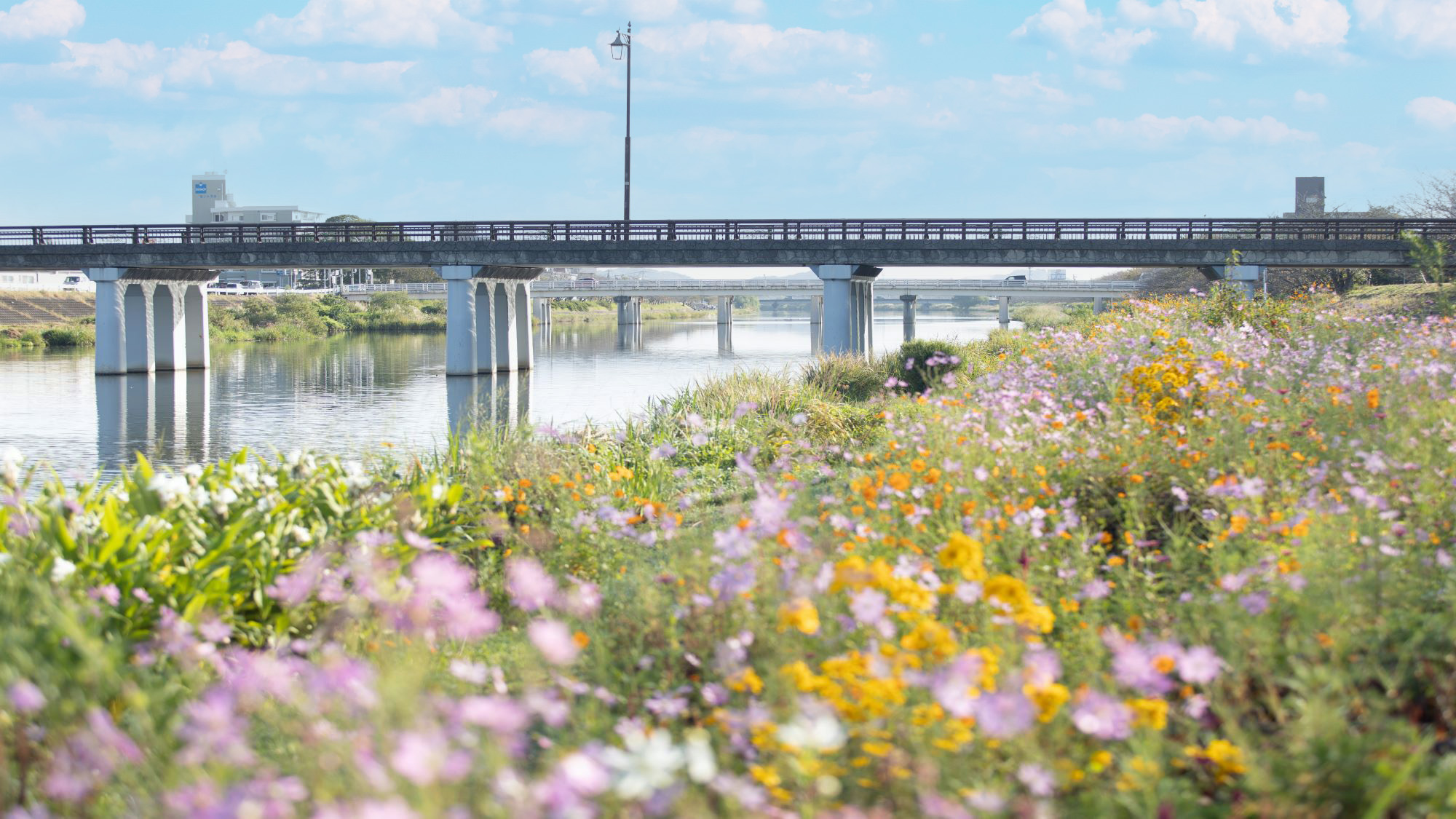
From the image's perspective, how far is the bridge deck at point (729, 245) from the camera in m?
41.0

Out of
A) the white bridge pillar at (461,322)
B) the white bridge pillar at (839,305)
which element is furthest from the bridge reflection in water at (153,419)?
the white bridge pillar at (839,305)

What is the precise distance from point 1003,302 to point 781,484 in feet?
361

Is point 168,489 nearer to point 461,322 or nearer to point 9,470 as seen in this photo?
point 9,470

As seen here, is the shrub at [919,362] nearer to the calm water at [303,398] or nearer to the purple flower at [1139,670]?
the calm water at [303,398]

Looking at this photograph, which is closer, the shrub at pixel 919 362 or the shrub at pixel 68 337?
the shrub at pixel 919 362

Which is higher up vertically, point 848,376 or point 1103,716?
point 848,376

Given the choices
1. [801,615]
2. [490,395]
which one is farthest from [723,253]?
[801,615]

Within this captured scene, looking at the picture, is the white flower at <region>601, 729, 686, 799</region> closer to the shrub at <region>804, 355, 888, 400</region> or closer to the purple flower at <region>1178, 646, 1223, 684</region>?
the purple flower at <region>1178, 646, 1223, 684</region>

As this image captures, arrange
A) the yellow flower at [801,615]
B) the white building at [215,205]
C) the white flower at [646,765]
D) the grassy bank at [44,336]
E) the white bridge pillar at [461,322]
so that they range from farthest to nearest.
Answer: the white building at [215,205] < the grassy bank at [44,336] < the white bridge pillar at [461,322] < the yellow flower at [801,615] < the white flower at [646,765]

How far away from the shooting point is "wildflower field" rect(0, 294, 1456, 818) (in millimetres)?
3748

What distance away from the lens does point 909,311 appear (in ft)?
358

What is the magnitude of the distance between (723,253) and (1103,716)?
4041 cm

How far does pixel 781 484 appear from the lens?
7277 millimetres

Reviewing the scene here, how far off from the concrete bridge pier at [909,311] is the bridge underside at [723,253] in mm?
63107
